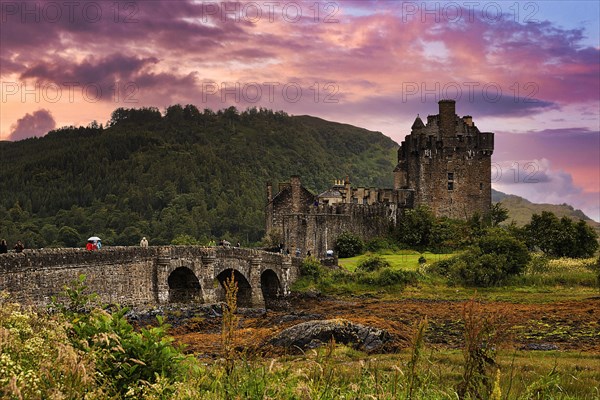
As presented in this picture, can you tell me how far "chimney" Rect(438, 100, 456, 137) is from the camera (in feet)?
250

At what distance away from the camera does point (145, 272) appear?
33.5m

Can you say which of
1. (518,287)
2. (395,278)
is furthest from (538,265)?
(395,278)

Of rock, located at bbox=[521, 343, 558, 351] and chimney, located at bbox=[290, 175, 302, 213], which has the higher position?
chimney, located at bbox=[290, 175, 302, 213]

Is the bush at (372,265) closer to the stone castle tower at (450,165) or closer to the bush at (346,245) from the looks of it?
the bush at (346,245)

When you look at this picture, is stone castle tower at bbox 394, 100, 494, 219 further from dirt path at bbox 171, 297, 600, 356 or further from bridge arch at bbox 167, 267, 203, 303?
bridge arch at bbox 167, 267, 203, 303

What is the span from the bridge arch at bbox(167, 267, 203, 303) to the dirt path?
10.0ft

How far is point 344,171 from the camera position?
613ft

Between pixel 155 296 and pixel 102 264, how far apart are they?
15.8ft

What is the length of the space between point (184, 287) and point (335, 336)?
54.2 feet

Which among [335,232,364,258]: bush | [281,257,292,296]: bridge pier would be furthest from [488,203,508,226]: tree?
[281,257,292,296]: bridge pier

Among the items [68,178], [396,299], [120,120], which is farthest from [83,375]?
[120,120]

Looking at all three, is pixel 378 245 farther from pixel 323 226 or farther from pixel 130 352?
pixel 130 352

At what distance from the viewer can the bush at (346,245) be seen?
63237 mm

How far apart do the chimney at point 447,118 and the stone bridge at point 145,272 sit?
1286 inches
